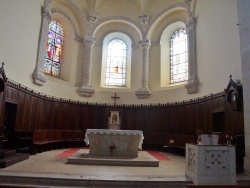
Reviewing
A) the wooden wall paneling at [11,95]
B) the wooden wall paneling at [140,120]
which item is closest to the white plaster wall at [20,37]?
the wooden wall paneling at [11,95]

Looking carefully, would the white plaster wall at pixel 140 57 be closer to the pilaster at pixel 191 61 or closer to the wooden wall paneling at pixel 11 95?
the pilaster at pixel 191 61

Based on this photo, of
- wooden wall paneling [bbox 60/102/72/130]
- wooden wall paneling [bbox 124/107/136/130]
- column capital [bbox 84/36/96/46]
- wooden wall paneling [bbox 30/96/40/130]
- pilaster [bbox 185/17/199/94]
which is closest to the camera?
wooden wall paneling [bbox 30/96/40/130]

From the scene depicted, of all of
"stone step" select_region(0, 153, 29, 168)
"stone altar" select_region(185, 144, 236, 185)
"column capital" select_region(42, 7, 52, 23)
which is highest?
"column capital" select_region(42, 7, 52, 23)

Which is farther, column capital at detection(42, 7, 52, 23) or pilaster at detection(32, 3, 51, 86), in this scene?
column capital at detection(42, 7, 52, 23)

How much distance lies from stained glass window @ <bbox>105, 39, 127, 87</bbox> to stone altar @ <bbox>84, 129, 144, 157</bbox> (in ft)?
21.3

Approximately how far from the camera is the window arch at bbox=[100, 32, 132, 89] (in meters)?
14.6

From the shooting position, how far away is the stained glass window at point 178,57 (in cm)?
1306

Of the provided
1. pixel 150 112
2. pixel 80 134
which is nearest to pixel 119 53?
pixel 150 112

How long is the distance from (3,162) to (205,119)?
25.8ft

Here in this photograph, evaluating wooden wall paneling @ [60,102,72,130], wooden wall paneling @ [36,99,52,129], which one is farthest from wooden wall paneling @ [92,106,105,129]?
wooden wall paneling @ [36,99,52,129]

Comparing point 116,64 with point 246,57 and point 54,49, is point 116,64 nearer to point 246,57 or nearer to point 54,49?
point 54,49

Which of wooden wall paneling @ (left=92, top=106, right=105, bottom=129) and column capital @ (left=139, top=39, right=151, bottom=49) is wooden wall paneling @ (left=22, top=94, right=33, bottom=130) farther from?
column capital @ (left=139, top=39, right=151, bottom=49)

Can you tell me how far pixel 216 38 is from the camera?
946cm

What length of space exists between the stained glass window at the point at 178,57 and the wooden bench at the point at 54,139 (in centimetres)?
649
